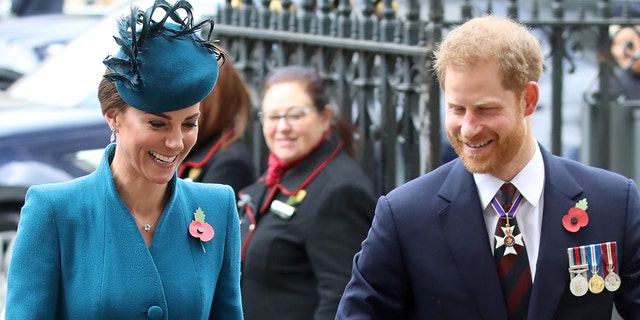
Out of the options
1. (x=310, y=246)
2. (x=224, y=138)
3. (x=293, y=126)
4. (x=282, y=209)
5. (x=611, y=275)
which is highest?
(x=293, y=126)

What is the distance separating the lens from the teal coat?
335 centimetres

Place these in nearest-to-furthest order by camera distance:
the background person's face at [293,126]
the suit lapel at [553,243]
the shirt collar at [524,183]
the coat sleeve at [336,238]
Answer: the suit lapel at [553,243] → the shirt collar at [524,183] → the coat sleeve at [336,238] → the background person's face at [293,126]

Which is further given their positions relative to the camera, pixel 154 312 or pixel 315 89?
pixel 315 89

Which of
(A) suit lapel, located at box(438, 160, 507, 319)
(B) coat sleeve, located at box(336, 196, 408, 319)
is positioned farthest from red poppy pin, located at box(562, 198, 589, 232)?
(B) coat sleeve, located at box(336, 196, 408, 319)

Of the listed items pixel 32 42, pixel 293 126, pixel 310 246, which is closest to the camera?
pixel 310 246

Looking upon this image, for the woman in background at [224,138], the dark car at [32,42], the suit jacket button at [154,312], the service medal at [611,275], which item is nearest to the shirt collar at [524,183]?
the service medal at [611,275]

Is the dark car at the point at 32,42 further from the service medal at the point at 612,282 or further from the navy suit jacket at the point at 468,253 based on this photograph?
the service medal at the point at 612,282

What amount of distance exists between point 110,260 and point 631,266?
139 centimetres

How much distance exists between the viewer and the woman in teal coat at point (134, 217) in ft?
11.0

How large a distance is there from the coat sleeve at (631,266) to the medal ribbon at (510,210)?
296mm

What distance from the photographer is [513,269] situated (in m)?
3.62

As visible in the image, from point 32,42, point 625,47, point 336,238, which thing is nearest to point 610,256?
point 336,238

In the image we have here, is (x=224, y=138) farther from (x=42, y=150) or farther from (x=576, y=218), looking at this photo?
(x=576, y=218)

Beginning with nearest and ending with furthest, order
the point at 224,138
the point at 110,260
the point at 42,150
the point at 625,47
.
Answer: the point at 110,260 → the point at 625,47 → the point at 224,138 → the point at 42,150
